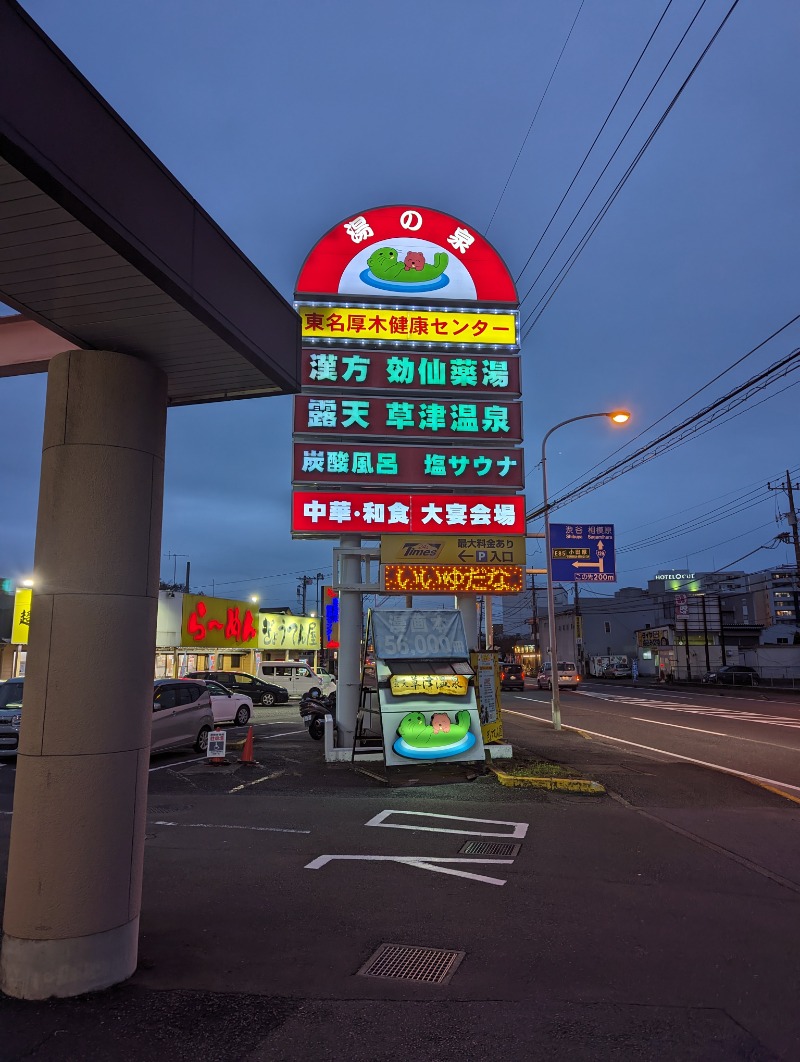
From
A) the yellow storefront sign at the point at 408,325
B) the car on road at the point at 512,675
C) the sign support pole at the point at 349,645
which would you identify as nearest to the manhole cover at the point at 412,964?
the sign support pole at the point at 349,645

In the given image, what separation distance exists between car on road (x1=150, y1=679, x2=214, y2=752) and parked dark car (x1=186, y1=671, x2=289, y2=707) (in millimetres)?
13904

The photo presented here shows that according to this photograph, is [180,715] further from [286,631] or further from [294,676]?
[286,631]

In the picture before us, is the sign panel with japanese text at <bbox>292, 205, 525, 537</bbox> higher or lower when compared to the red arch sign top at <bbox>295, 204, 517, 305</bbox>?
lower

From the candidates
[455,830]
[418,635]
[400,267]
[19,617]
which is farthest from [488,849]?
[19,617]

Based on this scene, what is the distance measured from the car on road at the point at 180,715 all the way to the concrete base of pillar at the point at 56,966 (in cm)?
1077

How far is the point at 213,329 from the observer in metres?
4.79

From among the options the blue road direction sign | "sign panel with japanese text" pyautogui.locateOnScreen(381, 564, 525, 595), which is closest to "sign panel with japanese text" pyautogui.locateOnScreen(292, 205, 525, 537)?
"sign panel with japanese text" pyautogui.locateOnScreen(381, 564, 525, 595)

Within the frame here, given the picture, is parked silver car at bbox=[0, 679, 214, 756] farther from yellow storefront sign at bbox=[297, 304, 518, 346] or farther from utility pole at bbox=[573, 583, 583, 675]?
utility pole at bbox=[573, 583, 583, 675]

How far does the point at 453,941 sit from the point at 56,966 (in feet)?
8.73

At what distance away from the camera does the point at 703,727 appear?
21625 millimetres

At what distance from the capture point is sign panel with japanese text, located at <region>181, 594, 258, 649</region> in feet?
116

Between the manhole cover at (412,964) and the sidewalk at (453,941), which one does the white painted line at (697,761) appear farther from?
the manhole cover at (412,964)

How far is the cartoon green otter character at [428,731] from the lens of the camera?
12.3 meters

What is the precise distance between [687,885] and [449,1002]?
3.42 meters
